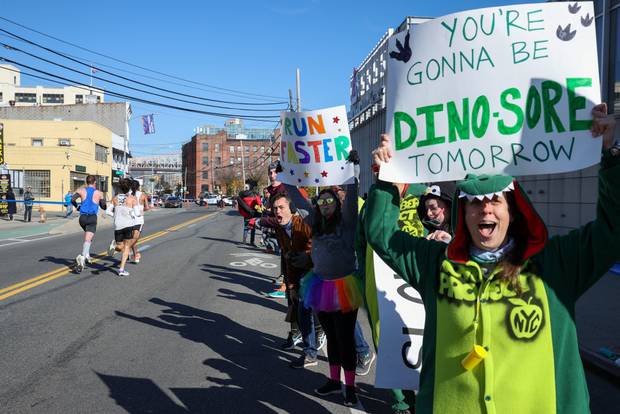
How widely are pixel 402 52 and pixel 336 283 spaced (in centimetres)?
241

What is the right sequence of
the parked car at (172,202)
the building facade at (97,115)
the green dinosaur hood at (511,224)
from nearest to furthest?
the green dinosaur hood at (511,224) → the building facade at (97,115) → the parked car at (172,202)

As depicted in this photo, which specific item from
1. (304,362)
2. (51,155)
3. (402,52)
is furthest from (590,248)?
(51,155)

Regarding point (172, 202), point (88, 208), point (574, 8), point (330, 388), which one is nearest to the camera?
point (574, 8)

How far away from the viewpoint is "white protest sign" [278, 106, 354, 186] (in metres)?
4.72

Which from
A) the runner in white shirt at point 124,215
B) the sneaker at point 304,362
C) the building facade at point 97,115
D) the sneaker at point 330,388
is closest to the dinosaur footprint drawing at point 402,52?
the sneaker at point 330,388

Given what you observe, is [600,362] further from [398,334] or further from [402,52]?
[402,52]

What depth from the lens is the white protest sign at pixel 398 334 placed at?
3.67m

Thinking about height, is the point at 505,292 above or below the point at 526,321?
above

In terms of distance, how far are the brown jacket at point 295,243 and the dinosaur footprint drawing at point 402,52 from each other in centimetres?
292

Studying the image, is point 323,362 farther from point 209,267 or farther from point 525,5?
point 209,267

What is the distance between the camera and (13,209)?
2959 cm

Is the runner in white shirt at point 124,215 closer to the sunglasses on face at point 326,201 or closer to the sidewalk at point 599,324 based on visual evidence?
the sunglasses on face at point 326,201

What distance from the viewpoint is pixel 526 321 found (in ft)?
7.02

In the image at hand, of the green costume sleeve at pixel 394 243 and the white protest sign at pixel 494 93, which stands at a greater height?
the white protest sign at pixel 494 93
